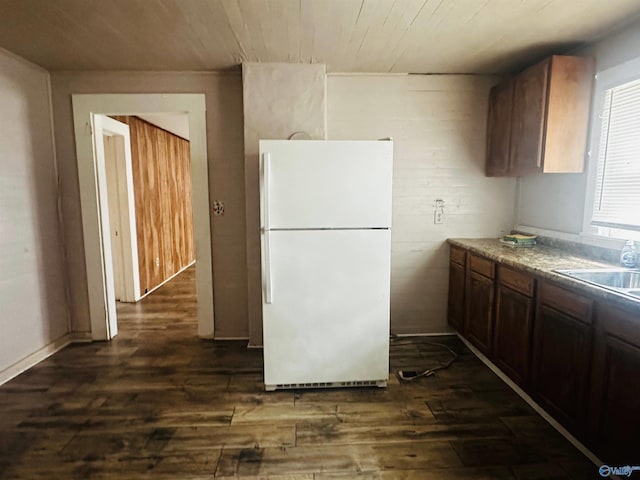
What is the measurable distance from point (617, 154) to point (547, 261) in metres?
0.84

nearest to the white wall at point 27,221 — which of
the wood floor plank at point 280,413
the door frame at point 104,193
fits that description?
the door frame at point 104,193

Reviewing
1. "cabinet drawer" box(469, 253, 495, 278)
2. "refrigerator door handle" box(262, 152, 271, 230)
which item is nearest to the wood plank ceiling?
"refrigerator door handle" box(262, 152, 271, 230)

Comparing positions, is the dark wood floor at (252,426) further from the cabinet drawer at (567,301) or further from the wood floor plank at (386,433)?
the cabinet drawer at (567,301)

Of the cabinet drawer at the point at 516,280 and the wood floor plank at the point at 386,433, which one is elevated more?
the cabinet drawer at the point at 516,280

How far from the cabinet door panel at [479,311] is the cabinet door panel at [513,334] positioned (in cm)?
9

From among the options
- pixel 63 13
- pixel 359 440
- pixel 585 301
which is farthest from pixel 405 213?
pixel 63 13

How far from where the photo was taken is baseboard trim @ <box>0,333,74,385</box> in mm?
2580

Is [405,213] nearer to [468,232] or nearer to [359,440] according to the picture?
[468,232]

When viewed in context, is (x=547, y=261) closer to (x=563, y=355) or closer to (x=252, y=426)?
(x=563, y=355)

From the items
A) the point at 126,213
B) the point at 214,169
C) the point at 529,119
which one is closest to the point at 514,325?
the point at 529,119

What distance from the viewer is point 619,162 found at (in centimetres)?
226

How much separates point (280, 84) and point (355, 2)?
1.07m

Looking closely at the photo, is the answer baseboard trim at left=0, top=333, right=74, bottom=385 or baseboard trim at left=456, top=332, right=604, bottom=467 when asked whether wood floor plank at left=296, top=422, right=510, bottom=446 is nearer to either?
baseboard trim at left=456, top=332, right=604, bottom=467

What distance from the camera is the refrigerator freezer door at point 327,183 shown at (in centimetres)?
225
